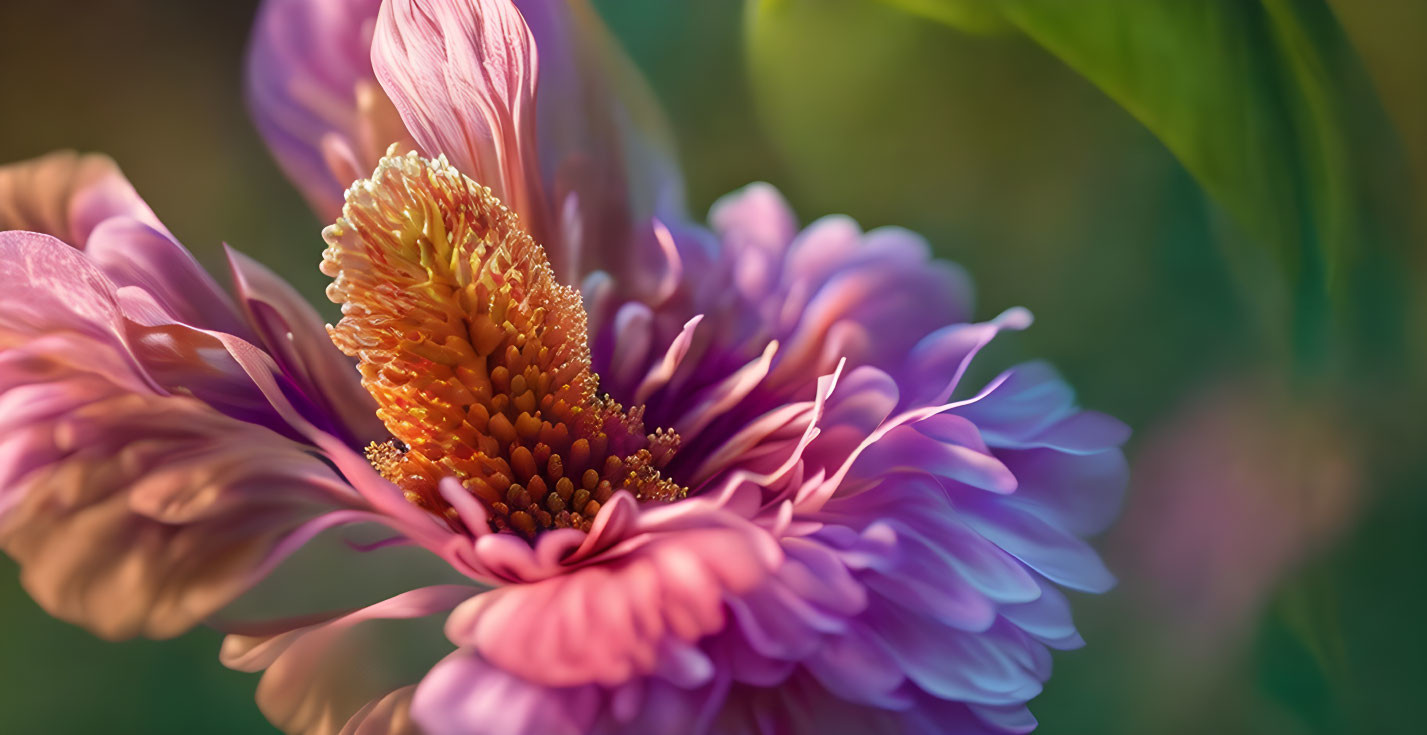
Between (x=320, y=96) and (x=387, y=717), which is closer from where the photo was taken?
(x=387, y=717)

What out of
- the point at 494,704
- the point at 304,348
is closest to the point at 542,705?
the point at 494,704

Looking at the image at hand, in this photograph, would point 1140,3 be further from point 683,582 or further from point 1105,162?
point 683,582

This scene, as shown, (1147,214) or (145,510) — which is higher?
(1147,214)

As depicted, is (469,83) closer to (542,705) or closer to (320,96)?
(320,96)

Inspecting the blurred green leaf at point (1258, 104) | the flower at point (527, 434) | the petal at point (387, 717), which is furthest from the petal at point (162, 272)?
the blurred green leaf at point (1258, 104)

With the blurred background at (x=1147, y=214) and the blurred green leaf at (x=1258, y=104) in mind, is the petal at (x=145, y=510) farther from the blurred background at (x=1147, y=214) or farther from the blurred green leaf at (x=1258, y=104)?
the blurred green leaf at (x=1258, y=104)

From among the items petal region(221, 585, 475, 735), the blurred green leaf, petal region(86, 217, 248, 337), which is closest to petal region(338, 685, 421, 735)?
petal region(221, 585, 475, 735)

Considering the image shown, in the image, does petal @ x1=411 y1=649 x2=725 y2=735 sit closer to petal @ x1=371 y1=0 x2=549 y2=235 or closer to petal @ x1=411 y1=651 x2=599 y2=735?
petal @ x1=411 y1=651 x2=599 y2=735
